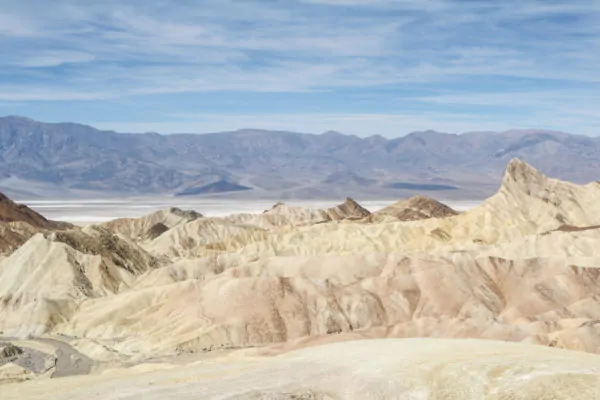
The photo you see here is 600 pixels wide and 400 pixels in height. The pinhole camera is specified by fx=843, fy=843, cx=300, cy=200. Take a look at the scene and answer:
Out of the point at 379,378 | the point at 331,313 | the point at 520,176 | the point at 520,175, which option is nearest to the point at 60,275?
the point at 331,313

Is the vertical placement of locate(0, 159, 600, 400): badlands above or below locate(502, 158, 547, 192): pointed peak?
below

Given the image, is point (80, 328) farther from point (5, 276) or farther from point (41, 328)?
point (5, 276)

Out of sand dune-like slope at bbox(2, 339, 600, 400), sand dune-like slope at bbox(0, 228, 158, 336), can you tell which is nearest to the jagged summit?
sand dune-like slope at bbox(0, 228, 158, 336)

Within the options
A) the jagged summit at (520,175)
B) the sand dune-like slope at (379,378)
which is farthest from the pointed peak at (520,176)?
the sand dune-like slope at (379,378)

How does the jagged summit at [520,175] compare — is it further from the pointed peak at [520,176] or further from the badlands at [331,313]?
the badlands at [331,313]

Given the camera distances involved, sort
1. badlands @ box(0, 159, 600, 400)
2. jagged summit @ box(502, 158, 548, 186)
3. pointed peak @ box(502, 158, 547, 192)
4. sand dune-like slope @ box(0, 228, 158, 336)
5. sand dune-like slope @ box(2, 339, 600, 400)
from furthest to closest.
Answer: jagged summit @ box(502, 158, 548, 186)
pointed peak @ box(502, 158, 547, 192)
sand dune-like slope @ box(0, 228, 158, 336)
badlands @ box(0, 159, 600, 400)
sand dune-like slope @ box(2, 339, 600, 400)

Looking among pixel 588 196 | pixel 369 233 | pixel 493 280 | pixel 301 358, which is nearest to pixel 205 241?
pixel 369 233

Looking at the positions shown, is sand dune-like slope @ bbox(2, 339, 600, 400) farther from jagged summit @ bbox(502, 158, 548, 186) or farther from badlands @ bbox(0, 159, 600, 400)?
jagged summit @ bbox(502, 158, 548, 186)
